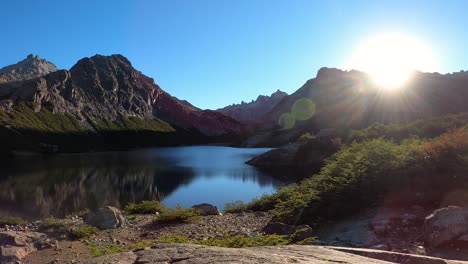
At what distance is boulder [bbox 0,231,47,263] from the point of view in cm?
1168

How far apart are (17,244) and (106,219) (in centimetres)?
441

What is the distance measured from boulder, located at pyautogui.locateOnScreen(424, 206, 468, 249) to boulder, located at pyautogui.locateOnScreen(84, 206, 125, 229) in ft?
42.0

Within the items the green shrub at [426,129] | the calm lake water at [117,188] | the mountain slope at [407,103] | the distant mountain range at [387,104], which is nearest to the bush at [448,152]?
the calm lake water at [117,188]

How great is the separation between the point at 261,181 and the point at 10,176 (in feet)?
116

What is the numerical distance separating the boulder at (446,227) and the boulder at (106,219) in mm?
12810

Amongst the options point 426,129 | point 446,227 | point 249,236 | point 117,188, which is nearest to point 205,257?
point 446,227

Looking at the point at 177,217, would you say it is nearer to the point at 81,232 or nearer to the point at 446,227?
the point at 81,232

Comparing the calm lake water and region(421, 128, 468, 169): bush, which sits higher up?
region(421, 128, 468, 169): bush

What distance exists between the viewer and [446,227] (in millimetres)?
8102

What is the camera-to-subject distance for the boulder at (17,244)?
11.7 meters

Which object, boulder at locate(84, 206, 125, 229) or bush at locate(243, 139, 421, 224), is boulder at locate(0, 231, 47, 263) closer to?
boulder at locate(84, 206, 125, 229)

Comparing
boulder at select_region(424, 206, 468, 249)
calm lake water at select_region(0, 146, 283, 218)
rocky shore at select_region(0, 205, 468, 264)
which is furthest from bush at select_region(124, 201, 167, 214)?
boulder at select_region(424, 206, 468, 249)

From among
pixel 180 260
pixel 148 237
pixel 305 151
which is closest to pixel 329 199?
pixel 148 237

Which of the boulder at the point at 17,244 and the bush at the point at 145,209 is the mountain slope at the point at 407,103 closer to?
the bush at the point at 145,209
